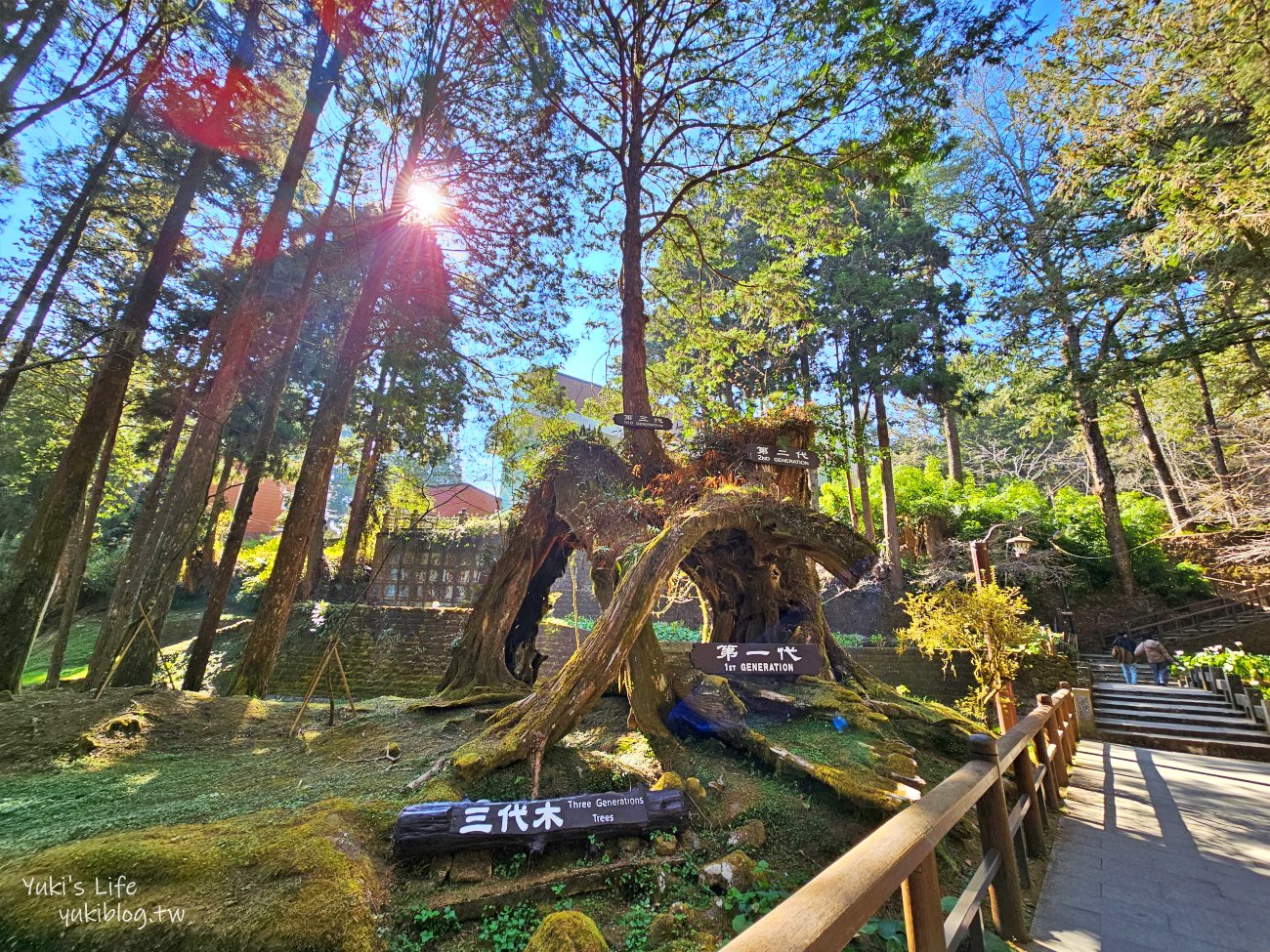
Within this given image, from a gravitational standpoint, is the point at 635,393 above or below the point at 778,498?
above

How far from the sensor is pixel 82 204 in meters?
7.57

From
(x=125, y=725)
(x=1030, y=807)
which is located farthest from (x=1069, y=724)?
(x=125, y=725)

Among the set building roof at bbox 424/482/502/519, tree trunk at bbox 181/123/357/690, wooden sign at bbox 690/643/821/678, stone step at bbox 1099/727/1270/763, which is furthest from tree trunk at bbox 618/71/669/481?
stone step at bbox 1099/727/1270/763

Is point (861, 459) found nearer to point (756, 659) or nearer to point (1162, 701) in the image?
point (756, 659)

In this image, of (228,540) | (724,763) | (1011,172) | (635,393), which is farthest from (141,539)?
(1011,172)

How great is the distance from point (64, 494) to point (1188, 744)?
16806 mm

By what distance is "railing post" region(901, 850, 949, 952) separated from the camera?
5.56 feet

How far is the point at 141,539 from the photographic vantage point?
26.5 ft

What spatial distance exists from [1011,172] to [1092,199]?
814cm

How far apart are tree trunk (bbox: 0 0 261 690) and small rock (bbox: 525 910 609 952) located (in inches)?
259

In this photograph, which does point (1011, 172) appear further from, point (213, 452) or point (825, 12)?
point (213, 452)

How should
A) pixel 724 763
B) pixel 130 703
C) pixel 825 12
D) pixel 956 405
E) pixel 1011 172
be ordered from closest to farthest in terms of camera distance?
pixel 724 763 → pixel 130 703 → pixel 825 12 → pixel 956 405 → pixel 1011 172

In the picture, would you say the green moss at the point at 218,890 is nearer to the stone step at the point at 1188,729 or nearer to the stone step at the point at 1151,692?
the stone step at the point at 1188,729

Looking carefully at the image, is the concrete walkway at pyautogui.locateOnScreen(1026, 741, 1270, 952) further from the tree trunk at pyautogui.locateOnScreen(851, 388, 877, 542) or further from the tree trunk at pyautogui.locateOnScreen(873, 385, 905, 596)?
the tree trunk at pyautogui.locateOnScreen(873, 385, 905, 596)
